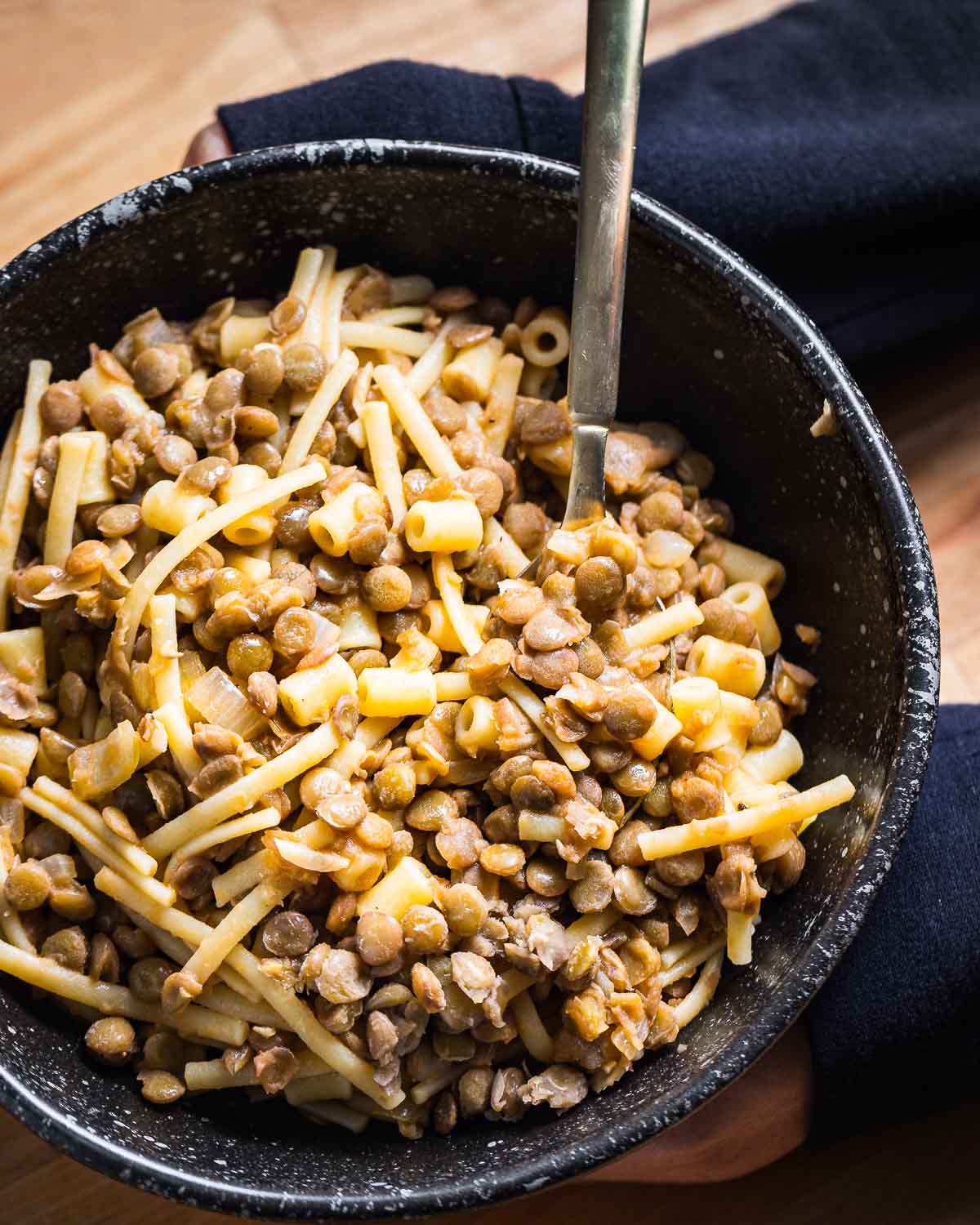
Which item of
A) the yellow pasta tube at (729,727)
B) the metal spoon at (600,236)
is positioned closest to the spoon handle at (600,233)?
the metal spoon at (600,236)

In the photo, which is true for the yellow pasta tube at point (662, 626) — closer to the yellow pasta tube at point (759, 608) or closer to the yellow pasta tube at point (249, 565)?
the yellow pasta tube at point (759, 608)

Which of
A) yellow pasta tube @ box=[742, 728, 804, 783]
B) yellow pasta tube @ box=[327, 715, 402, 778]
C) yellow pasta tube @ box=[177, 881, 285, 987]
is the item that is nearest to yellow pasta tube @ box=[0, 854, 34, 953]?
yellow pasta tube @ box=[177, 881, 285, 987]

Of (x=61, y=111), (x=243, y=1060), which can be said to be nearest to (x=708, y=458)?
(x=243, y=1060)

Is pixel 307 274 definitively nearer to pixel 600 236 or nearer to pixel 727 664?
pixel 600 236

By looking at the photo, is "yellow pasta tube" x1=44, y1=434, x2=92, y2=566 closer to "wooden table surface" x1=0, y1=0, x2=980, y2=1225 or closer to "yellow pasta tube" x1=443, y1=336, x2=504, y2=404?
"yellow pasta tube" x1=443, y1=336, x2=504, y2=404

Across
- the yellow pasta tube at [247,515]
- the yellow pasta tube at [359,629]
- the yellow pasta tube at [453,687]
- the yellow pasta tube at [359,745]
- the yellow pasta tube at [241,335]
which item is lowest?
the yellow pasta tube at [359,745]
